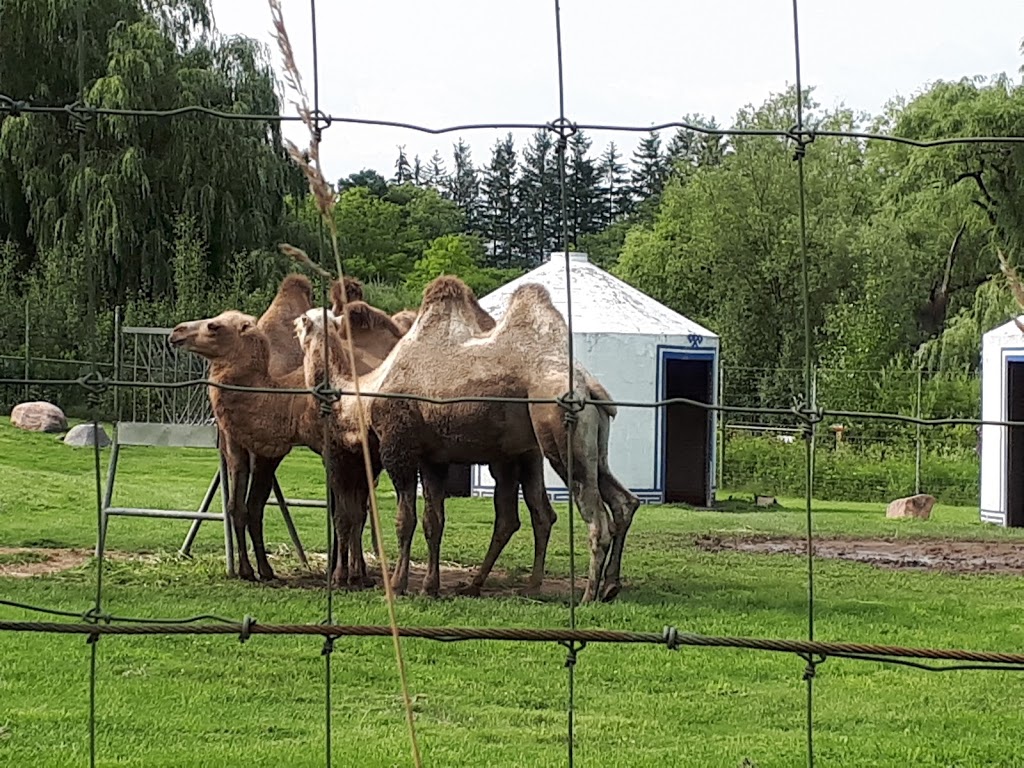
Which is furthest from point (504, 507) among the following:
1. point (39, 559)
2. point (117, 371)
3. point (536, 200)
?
point (117, 371)

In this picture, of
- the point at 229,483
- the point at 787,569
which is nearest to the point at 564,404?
the point at 229,483

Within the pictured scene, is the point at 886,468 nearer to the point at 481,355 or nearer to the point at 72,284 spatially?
the point at 72,284

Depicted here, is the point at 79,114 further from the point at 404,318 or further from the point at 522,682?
the point at 404,318

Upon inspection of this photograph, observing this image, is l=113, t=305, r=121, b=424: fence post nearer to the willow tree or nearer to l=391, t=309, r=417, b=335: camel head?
l=391, t=309, r=417, b=335: camel head

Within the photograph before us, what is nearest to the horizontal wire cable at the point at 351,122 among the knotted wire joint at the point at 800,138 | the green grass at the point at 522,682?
the knotted wire joint at the point at 800,138

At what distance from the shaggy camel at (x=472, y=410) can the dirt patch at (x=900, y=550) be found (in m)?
3.53

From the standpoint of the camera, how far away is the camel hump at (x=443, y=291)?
872 cm

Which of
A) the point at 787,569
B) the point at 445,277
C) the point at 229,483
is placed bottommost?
the point at 787,569

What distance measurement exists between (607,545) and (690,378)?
12.9 meters

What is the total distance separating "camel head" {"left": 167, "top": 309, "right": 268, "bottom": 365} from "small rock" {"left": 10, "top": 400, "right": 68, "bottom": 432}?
441 inches

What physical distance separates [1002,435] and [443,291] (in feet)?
32.1

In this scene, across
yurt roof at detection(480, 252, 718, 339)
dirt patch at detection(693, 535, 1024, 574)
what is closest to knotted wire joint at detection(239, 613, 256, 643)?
dirt patch at detection(693, 535, 1024, 574)

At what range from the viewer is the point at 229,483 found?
9727 millimetres

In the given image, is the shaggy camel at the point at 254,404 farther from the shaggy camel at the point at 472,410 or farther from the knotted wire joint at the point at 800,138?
the knotted wire joint at the point at 800,138
